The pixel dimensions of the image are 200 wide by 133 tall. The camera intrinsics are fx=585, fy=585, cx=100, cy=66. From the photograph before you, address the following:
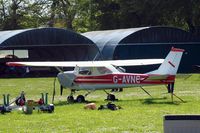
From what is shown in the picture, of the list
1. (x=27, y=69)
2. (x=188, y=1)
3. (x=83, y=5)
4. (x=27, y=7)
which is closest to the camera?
(x=27, y=69)

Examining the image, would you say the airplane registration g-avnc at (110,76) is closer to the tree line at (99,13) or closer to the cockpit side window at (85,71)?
the cockpit side window at (85,71)

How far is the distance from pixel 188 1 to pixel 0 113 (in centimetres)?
4129

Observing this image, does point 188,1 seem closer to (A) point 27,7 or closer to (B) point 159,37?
(B) point 159,37

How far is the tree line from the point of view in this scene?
5912 centimetres

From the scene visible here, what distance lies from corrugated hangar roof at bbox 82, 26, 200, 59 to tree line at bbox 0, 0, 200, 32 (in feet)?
17.9

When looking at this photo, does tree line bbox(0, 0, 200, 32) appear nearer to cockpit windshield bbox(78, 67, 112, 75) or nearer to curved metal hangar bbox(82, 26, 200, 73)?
curved metal hangar bbox(82, 26, 200, 73)

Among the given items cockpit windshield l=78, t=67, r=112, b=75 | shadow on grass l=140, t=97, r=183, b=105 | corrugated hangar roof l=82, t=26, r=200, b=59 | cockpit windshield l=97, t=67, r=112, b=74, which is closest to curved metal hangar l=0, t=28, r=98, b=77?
corrugated hangar roof l=82, t=26, r=200, b=59

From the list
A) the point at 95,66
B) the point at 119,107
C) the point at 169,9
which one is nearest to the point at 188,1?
the point at 169,9

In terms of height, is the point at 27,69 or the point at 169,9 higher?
the point at 169,9

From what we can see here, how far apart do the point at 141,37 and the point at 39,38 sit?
349 inches

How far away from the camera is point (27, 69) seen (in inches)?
1984

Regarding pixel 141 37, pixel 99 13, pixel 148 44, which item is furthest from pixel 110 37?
pixel 99 13

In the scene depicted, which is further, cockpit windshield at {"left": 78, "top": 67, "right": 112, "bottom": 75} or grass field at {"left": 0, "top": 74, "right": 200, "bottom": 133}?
cockpit windshield at {"left": 78, "top": 67, "right": 112, "bottom": 75}

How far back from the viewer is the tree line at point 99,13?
59.1 metres
